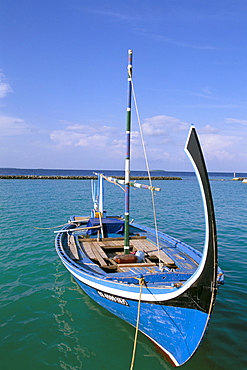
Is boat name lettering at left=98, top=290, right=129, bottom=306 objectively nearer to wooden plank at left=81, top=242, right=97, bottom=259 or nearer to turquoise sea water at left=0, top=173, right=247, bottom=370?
turquoise sea water at left=0, top=173, right=247, bottom=370

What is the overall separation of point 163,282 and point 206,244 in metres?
2.30

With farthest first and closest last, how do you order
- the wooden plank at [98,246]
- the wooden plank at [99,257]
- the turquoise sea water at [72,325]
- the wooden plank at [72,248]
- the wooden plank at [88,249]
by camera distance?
the wooden plank at [98,246]
the wooden plank at [88,249]
the wooden plank at [72,248]
the wooden plank at [99,257]
the turquoise sea water at [72,325]

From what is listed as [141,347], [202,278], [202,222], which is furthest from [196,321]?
[202,222]

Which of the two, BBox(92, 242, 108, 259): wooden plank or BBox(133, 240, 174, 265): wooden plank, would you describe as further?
BBox(92, 242, 108, 259): wooden plank

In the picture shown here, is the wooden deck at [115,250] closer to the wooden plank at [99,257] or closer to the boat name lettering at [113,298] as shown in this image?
the wooden plank at [99,257]

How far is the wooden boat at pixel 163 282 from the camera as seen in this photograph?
5934mm

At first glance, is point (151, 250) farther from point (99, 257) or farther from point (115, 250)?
point (99, 257)

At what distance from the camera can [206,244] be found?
19.1 feet

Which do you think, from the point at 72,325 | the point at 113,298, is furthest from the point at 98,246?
the point at 113,298

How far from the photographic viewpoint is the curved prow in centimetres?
532

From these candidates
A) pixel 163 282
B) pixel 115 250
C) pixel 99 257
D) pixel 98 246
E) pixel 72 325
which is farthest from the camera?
pixel 115 250

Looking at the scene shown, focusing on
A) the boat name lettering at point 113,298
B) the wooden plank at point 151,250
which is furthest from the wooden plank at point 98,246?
the boat name lettering at point 113,298

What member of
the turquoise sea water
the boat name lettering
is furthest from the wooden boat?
the turquoise sea water

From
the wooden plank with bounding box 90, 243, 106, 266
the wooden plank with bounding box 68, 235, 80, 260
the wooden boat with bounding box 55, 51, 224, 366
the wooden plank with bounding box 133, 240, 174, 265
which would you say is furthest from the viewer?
the wooden plank with bounding box 68, 235, 80, 260
